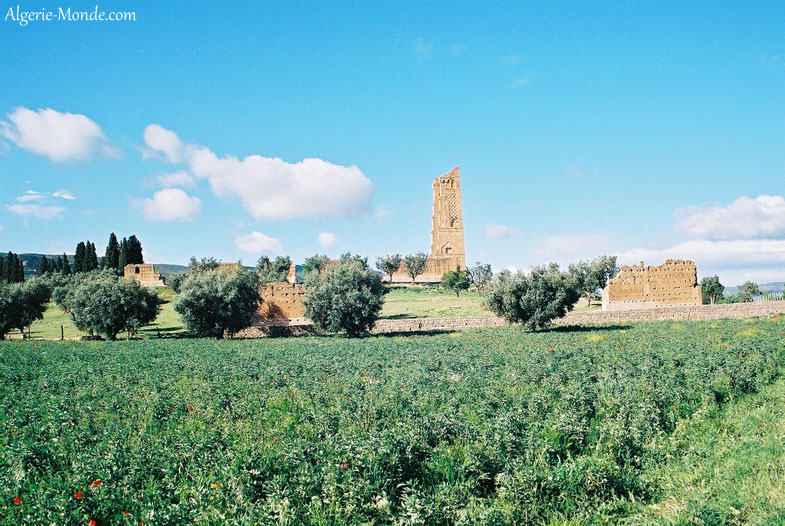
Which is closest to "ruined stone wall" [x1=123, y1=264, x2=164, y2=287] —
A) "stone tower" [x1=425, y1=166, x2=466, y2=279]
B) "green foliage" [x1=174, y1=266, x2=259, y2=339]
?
"green foliage" [x1=174, y1=266, x2=259, y2=339]

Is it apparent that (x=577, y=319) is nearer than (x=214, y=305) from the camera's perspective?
No

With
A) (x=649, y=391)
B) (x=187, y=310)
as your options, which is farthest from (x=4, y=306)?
(x=649, y=391)

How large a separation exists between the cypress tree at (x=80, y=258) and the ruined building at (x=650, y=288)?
83.5 meters

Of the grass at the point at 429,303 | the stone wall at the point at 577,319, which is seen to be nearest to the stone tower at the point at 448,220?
the grass at the point at 429,303

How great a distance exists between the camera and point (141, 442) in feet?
26.8

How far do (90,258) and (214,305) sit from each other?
59655 mm

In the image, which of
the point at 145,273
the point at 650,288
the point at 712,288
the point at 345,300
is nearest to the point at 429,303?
the point at 650,288

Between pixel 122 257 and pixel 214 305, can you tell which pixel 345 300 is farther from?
pixel 122 257

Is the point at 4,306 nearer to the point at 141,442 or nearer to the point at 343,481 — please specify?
the point at 141,442


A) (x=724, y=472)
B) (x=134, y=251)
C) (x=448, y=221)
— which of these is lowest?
(x=724, y=472)

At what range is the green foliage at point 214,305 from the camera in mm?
39750

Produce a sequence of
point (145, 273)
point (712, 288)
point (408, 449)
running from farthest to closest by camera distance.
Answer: point (712, 288) → point (145, 273) → point (408, 449)

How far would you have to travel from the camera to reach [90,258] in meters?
85.9

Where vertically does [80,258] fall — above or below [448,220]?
below
